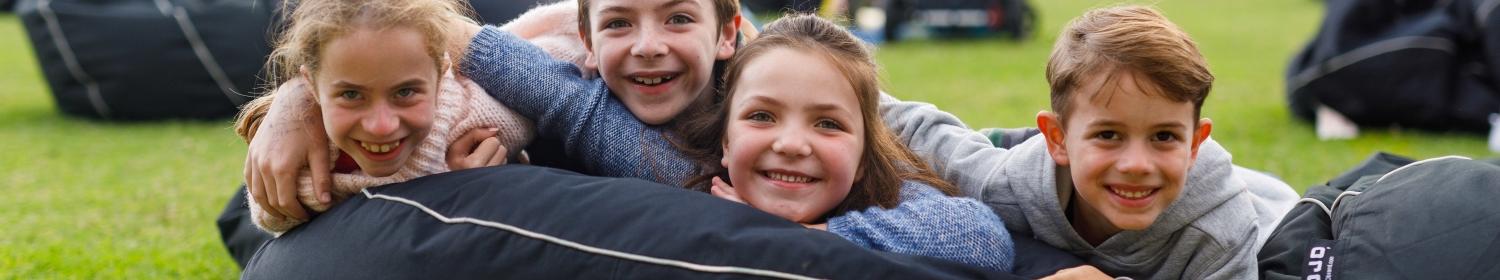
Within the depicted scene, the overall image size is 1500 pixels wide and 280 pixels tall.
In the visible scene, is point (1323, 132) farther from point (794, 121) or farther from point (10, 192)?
point (10, 192)

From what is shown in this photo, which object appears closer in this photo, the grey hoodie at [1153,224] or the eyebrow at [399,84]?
the eyebrow at [399,84]

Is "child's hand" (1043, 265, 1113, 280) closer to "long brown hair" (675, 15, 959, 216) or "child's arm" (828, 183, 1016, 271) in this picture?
"child's arm" (828, 183, 1016, 271)

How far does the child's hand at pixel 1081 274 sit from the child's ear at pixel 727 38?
0.84 m

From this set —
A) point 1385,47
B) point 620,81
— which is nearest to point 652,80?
point 620,81

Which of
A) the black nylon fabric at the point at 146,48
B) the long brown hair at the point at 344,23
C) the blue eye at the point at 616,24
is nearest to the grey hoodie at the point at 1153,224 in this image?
the blue eye at the point at 616,24

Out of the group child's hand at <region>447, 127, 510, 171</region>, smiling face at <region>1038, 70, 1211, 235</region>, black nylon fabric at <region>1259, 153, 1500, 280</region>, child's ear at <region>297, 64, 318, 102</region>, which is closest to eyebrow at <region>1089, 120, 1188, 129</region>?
smiling face at <region>1038, 70, 1211, 235</region>

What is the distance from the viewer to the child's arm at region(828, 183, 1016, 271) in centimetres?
221

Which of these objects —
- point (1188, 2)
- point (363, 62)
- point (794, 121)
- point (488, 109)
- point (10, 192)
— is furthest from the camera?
point (1188, 2)

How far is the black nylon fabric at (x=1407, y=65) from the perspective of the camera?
5.69 meters

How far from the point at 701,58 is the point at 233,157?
3.44m

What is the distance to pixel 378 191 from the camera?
8.02 feet

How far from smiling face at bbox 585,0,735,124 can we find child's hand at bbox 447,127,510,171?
10.3 inches

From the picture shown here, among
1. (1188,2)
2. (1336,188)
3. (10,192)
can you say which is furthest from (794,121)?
(1188,2)

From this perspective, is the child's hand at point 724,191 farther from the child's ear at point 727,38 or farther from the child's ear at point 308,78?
the child's ear at point 308,78
